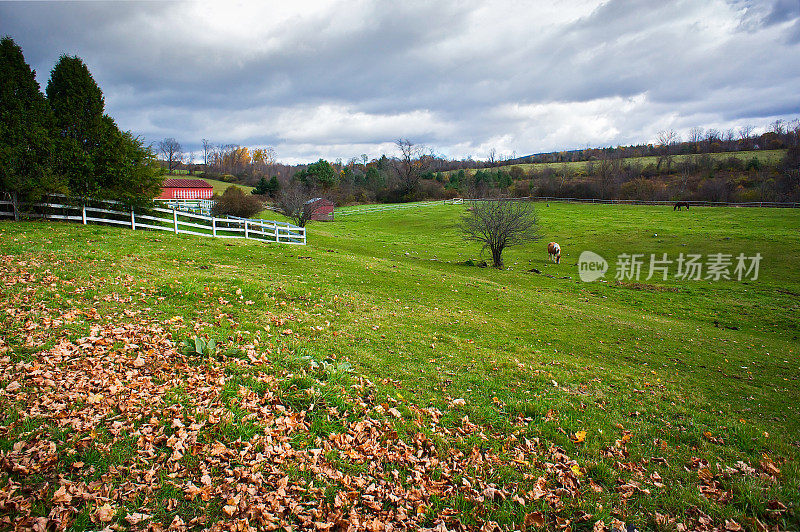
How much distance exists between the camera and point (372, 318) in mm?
10852

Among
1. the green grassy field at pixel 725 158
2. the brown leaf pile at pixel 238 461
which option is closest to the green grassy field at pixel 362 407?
the brown leaf pile at pixel 238 461

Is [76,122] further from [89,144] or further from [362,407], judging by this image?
[362,407]

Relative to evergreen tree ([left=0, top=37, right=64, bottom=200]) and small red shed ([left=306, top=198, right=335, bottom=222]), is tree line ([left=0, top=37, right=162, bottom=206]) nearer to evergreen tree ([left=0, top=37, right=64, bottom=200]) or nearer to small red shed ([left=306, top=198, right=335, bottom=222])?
evergreen tree ([left=0, top=37, right=64, bottom=200])

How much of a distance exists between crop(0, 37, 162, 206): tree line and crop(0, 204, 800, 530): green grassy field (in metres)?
6.91

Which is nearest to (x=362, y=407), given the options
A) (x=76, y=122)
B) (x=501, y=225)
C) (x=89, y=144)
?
(x=501, y=225)

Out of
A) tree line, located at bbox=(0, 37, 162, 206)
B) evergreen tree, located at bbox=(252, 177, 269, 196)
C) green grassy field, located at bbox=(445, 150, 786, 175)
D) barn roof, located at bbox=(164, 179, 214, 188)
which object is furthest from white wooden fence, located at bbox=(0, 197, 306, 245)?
green grassy field, located at bbox=(445, 150, 786, 175)

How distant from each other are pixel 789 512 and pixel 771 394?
586 centimetres

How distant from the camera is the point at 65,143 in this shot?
19.7 m

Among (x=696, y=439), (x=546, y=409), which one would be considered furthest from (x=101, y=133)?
(x=696, y=439)

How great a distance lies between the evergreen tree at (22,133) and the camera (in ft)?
58.8

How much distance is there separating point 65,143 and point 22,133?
5.46 ft

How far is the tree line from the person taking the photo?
18.2 meters

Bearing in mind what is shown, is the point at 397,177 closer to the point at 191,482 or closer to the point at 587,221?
the point at 587,221

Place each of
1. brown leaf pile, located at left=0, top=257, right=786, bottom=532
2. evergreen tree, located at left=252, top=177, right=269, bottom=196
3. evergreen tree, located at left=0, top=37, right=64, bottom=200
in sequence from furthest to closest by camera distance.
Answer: evergreen tree, located at left=252, top=177, right=269, bottom=196, evergreen tree, located at left=0, top=37, right=64, bottom=200, brown leaf pile, located at left=0, top=257, right=786, bottom=532
